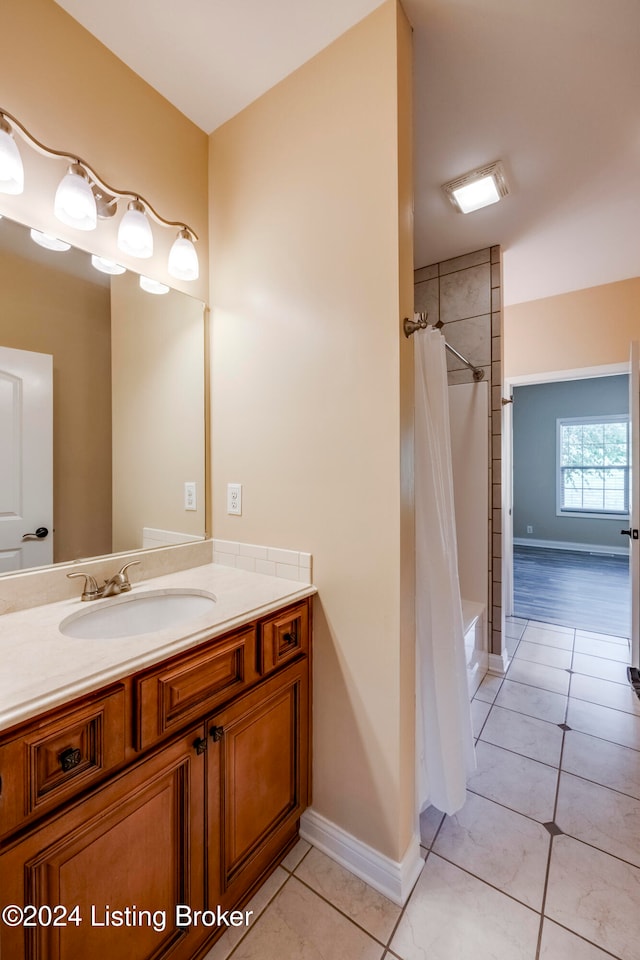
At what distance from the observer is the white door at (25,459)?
1135 millimetres

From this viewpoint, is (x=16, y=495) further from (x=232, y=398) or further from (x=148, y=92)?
(x=148, y=92)

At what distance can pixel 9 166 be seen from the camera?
1064 millimetres

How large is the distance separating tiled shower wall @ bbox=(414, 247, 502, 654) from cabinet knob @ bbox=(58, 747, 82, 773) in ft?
7.89

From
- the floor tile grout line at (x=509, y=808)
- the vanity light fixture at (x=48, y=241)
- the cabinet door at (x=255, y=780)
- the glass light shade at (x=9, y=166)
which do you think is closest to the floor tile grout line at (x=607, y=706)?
the floor tile grout line at (x=509, y=808)

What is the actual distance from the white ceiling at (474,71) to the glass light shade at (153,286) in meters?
0.71

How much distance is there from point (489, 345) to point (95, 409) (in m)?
2.32

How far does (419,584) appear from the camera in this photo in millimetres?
1457

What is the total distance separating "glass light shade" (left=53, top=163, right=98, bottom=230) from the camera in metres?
1.20

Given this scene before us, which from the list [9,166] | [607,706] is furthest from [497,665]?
[9,166]

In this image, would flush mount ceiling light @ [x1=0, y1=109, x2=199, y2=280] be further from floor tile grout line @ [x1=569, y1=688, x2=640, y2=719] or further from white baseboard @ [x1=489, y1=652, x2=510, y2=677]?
floor tile grout line @ [x1=569, y1=688, x2=640, y2=719]

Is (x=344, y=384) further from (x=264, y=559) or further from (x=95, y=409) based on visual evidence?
(x=95, y=409)

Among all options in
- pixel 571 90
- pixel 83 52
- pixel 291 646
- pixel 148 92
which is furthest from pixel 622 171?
pixel 291 646

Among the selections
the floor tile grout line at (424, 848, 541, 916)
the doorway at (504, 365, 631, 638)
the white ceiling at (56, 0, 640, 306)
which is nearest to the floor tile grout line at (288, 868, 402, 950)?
the floor tile grout line at (424, 848, 541, 916)

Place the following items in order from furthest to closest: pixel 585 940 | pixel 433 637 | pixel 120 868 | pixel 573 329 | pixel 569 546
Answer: pixel 569 546 < pixel 573 329 < pixel 433 637 < pixel 585 940 < pixel 120 868
